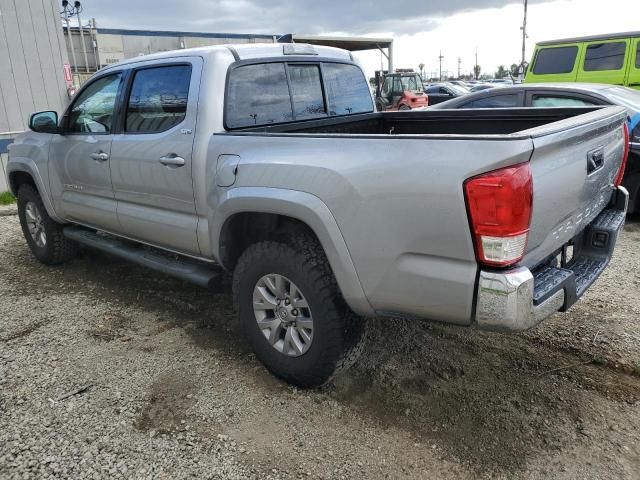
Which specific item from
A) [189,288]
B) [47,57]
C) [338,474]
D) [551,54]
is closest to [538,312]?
[338,474]

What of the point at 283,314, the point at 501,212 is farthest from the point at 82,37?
the point at 501,212

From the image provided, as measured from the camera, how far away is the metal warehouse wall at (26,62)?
29.6 ft

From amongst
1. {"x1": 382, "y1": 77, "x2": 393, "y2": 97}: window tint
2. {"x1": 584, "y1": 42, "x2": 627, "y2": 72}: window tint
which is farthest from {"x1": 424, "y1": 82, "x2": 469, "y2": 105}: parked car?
Answer: {"x1": 584, "y1": 42, "x2": 627, "y2": 72}: window tint

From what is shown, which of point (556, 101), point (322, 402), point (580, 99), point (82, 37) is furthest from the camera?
point (82, 37)

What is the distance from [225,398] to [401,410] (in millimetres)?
1010

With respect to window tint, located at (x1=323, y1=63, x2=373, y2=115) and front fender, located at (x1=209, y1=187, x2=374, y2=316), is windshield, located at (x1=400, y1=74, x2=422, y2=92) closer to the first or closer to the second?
window tint, located at (x1=323, y1=63, x2=373, y2=115)

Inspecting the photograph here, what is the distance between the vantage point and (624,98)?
620 cm

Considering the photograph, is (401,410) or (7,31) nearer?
(401,410)

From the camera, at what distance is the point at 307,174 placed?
269 cm

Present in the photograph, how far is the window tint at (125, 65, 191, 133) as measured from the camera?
3.52m

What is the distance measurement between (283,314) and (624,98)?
17.5 ft

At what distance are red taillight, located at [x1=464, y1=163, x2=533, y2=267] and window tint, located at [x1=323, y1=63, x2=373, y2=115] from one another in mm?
2204

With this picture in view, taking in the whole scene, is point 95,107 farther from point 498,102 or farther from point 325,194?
point 498,102

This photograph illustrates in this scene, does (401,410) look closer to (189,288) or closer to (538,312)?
(538,312)
